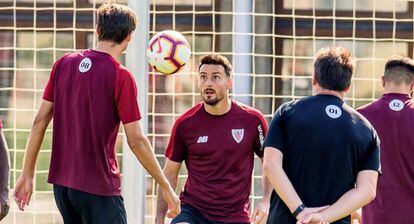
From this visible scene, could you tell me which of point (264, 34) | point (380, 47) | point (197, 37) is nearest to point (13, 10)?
point (197, 37)

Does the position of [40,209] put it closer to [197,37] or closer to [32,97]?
[32,97]

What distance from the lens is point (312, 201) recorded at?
18.6ft

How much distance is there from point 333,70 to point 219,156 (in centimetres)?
183

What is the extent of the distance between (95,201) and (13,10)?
4478mm

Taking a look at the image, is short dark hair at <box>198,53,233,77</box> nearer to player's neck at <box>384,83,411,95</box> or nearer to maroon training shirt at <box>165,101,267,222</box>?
maroon training shirt at <box>165,101,267,222</box>

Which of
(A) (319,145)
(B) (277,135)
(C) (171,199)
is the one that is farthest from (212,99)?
(A) (319,145)

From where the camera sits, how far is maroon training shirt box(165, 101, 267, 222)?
7336 millimetres

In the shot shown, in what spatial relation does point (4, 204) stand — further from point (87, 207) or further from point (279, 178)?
point (279, 178)

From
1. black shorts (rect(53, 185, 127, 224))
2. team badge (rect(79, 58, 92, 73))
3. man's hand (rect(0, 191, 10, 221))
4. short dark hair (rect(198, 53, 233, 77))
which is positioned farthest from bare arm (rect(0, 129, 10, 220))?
short dark hair (rect(198, 53, 233, 77))

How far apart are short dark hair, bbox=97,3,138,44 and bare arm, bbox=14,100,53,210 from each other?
1.76 ft

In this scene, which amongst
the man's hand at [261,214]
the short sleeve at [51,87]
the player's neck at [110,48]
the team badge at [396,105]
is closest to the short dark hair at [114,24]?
the player's neck at [110,48]

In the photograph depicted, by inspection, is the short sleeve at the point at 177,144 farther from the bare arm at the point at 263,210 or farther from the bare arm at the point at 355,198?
the bare arm at the point at 355,198

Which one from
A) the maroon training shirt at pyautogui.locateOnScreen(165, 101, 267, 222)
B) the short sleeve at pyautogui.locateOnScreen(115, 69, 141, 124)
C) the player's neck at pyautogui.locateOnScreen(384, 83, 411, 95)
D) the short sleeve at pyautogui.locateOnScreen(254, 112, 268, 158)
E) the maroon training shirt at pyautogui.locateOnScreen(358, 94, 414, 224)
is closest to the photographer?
the short sleeve at pyautogui.locateOnScreen(115, 69, 141, 124)

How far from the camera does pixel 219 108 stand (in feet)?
24.5
